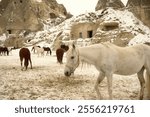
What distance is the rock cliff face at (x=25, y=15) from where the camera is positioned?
1981 inches

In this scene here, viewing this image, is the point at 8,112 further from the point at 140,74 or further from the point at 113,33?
the point at 113,33

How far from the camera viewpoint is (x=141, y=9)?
35375mm

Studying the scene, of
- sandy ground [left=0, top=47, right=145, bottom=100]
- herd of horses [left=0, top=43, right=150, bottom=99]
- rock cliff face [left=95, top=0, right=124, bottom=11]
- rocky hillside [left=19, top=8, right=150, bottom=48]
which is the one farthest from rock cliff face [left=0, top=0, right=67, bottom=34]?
herd of horses [left=0, top=43, right=150, bottom=99]

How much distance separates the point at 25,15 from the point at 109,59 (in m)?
47.2

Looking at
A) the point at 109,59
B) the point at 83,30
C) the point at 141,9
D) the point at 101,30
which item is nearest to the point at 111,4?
the point at 141,9

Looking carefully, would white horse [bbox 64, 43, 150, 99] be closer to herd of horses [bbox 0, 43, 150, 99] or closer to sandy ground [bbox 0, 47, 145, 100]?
herd of horses [bbox 0, 43, 150, 99]

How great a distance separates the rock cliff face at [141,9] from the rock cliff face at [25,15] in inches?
779

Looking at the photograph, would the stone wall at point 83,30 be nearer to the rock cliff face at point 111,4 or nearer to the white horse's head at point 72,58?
the rock cliff face at point 111,4

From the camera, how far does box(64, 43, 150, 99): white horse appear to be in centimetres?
566

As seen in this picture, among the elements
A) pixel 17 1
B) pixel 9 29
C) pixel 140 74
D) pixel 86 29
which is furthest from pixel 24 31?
pixel 140 74

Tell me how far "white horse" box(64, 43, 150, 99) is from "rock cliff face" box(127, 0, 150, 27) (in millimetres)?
29562

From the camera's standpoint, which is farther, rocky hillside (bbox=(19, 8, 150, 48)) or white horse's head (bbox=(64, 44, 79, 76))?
rocky hillside (bbox=(19, 8, 150, 48))

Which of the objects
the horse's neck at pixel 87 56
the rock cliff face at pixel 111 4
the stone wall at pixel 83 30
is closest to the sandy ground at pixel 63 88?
the horse's neck at pixel 87 56

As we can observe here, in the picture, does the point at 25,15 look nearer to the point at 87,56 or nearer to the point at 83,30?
the point at 83,30
